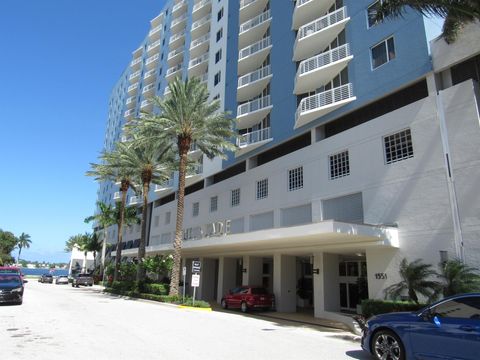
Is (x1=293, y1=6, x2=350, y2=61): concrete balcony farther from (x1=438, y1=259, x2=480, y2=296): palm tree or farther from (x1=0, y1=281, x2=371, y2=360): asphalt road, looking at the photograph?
(x1=0, y1=281, x2=371, y2=360): asphalt road

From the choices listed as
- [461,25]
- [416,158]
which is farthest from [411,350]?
[461,25]

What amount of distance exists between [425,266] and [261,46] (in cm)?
2402

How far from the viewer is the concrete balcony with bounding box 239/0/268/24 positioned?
1377 inches

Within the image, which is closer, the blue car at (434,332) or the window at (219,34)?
the blue car at (434,332)

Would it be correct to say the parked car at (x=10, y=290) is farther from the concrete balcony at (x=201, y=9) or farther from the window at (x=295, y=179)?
the concrete balcony at (x=201, y=9)

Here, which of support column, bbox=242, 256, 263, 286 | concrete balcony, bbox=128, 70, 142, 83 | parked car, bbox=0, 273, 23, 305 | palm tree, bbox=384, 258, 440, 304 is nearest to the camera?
palm tree, bbox=384, 258, 440, 304

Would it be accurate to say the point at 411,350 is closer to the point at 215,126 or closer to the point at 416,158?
the point at 416,158

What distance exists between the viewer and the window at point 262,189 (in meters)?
28.9

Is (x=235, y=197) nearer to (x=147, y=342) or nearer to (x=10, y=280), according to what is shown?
(x=10, y=280)

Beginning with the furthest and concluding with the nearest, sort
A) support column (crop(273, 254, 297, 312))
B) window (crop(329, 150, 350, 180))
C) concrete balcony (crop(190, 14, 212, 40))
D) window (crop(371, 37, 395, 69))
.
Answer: concrete balcony (crop(190, 14, 212, 40))
support column (crop(273, 254, 297, 312))
window (crop(329, 150, 350, 180))
window (crop(371, 37, 395, 69))

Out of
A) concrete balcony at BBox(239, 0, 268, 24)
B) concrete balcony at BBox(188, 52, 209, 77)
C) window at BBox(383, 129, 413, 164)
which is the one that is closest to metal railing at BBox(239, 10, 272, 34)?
concrete balcony at BBox(239, 0, 268, 24)

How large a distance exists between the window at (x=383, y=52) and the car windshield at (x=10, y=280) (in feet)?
75.5

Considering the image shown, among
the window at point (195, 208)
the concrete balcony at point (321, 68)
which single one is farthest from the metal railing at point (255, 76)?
the window at point (195, 208)

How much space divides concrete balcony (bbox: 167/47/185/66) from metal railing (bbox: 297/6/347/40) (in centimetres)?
2760
